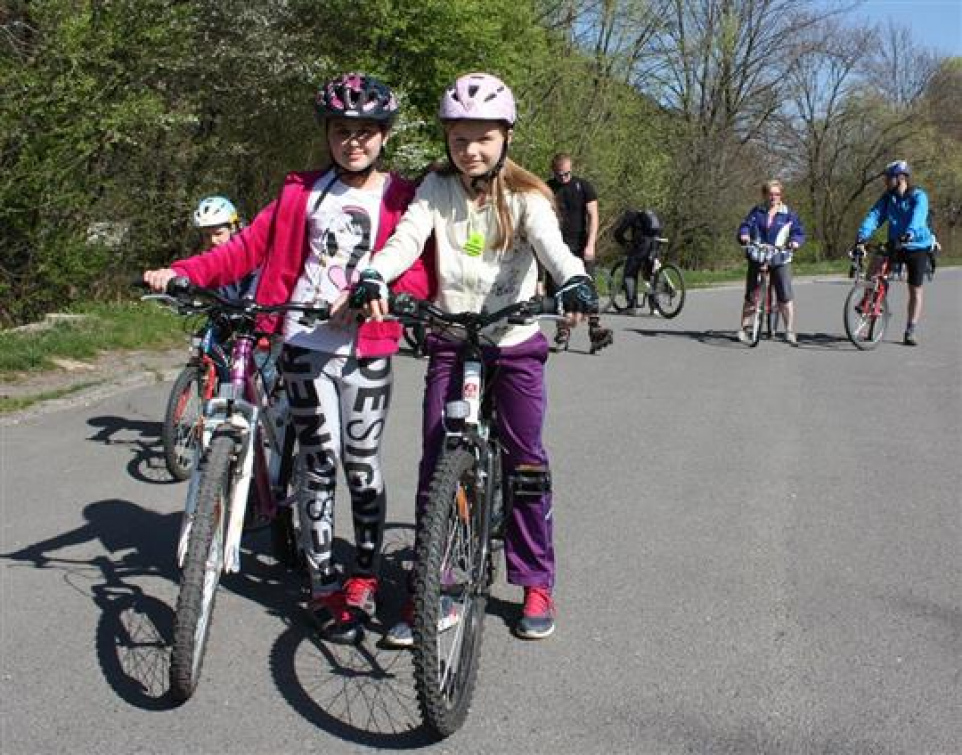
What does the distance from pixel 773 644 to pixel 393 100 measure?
2.44 m

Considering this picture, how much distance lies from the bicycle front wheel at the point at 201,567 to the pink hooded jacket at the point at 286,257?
630 millimetres

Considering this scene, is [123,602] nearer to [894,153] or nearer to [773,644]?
[773,644]

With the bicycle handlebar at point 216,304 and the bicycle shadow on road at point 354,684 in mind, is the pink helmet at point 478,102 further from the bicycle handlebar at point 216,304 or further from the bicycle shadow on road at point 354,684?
the bicycle shadow on road at point 354,684

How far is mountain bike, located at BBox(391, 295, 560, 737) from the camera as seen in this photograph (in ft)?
10.4

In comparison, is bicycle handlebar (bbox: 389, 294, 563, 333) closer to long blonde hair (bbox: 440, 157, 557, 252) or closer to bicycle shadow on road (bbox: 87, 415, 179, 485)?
long blonde hair (bbox: 440, 157, 557, 252)

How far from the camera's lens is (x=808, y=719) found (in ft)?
11.4

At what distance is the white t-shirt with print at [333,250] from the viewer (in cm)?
387

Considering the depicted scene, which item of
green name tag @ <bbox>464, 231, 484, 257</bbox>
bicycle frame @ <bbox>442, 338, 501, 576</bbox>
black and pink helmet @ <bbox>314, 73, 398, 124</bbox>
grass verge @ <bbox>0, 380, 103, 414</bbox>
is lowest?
grass verge @ <bbox>0, 380, 103, 414</bbox>

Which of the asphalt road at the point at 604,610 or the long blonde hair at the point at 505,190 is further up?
the long blonde hair at the point at 505,190

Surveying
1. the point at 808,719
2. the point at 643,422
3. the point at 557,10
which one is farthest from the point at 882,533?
the point at 557,10

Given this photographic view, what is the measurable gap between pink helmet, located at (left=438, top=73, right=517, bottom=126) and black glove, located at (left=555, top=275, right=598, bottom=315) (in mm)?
634

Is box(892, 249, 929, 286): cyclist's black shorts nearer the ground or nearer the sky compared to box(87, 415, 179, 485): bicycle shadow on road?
nearer the sky

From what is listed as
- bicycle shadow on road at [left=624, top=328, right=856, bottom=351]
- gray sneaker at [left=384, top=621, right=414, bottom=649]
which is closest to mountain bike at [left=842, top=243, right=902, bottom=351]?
bicycle shadow on road at [left=624, top=328, right=856, bottom=351]

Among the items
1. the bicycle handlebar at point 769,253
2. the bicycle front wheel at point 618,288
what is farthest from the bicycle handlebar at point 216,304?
the bicycle front wheel at point 618,288
